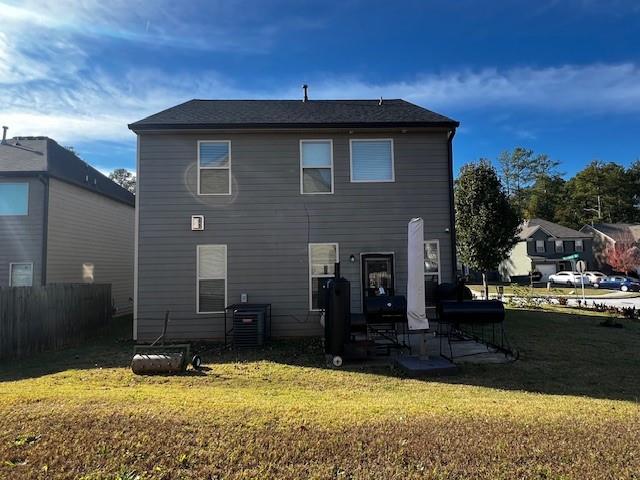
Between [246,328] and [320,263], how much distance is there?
2.46 metres

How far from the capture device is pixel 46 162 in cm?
1302

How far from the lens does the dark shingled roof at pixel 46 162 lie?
41.8 feet

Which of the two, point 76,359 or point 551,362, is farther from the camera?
point 76,359

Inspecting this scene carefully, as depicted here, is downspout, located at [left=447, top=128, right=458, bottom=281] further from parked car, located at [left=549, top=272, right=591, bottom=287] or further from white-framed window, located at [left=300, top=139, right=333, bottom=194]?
parked car, located at [left=549, top=272, right=591, bottom=287]

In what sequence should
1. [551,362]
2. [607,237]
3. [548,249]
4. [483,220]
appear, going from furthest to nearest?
[607,237], [548,249], [483,220], [551,362]

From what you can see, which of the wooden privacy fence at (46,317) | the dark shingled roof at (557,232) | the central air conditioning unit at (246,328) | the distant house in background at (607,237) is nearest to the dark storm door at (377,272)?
the central air conditioning unit at (246,328)

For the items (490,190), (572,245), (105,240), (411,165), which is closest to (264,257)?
(411,165)

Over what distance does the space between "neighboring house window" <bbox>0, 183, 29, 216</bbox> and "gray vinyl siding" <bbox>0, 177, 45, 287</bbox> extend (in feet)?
0.52

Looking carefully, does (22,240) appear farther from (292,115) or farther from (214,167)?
(292,115)

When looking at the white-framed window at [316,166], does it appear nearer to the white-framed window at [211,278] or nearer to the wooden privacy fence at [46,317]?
the white-framed window at [211,278]

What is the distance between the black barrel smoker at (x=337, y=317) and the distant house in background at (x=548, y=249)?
3748cm

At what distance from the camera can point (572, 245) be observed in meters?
41.3

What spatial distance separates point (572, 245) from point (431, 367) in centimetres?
4213

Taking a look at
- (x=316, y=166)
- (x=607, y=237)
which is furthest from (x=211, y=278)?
(x=607, y=237)
